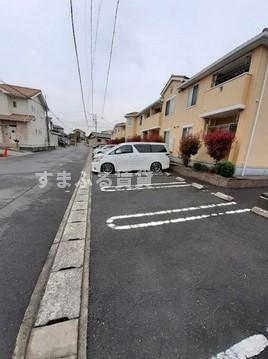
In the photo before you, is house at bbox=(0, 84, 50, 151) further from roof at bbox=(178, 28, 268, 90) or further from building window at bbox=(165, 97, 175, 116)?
roof at bbox=(178, 28, 268, 90)

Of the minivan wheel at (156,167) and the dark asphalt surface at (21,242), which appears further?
the minivan wheel at (156,167)

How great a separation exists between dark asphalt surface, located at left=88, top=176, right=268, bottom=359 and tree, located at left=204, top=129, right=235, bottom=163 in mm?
4159

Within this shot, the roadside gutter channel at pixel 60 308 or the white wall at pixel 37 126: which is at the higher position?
the white wall at pixel 37 126

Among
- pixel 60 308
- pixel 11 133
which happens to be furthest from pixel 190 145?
pixel 11 133

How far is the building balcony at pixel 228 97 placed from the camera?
24.0ft

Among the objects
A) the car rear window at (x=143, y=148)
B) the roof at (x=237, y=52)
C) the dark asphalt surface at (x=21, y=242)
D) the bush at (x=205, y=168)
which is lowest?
the dark asphalt surface at (x=21, y=242)

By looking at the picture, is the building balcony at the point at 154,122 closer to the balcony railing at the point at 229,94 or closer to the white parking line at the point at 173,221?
the balcony railing at the point at 229,94

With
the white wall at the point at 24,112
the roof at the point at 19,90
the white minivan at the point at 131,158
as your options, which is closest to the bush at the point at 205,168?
the white minivan at the point at 131,158

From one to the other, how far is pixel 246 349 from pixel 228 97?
891cm

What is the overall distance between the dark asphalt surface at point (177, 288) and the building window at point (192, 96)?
9512 mm

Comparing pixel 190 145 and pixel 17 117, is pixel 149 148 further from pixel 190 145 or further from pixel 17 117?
pixel 17 117

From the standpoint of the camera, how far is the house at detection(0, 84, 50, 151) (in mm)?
21828

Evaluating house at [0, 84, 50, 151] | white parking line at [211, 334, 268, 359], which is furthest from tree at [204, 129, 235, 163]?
house at [0, 84, 50, 151]

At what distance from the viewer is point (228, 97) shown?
7.99 meters
